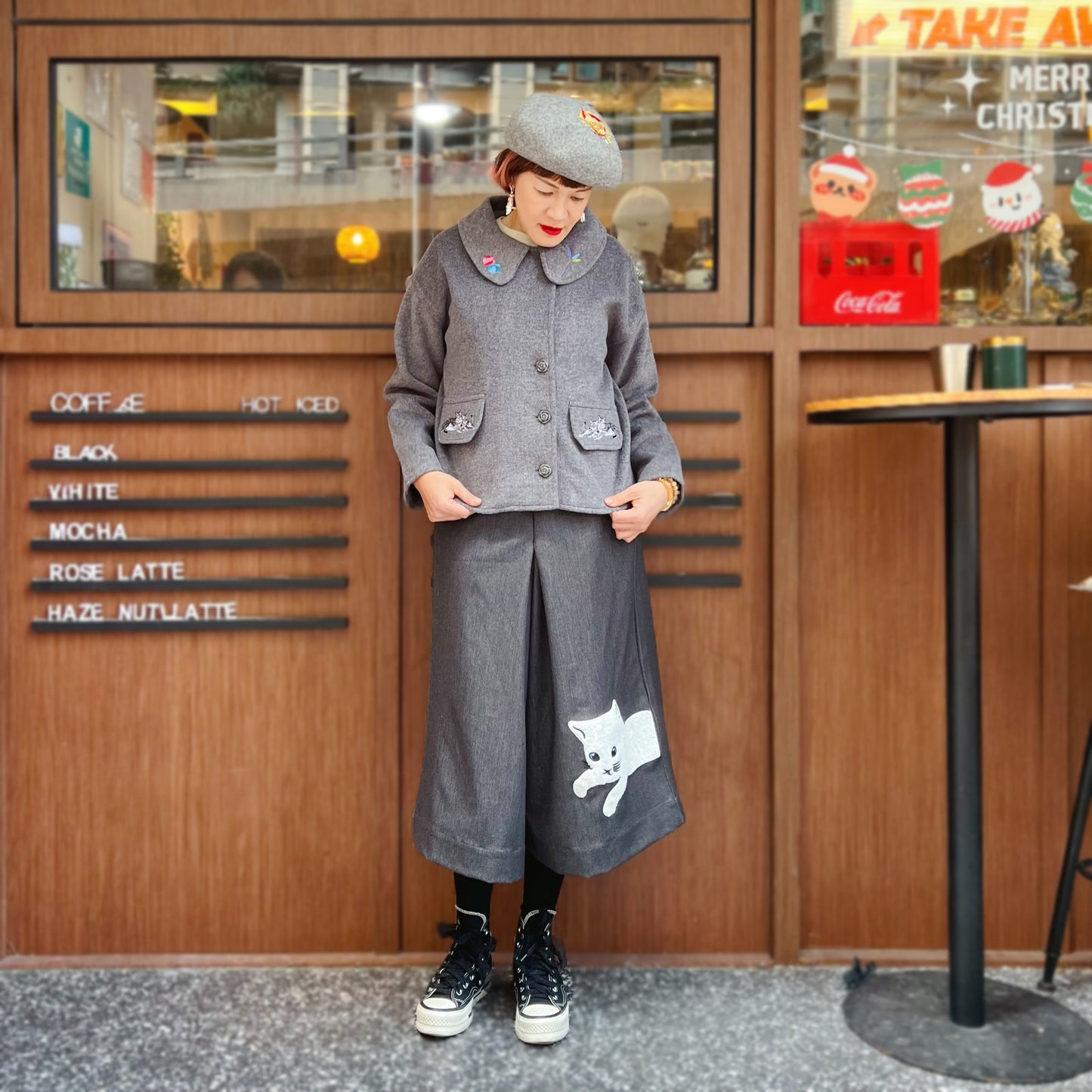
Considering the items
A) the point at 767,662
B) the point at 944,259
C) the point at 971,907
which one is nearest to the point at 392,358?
the point at 767,662

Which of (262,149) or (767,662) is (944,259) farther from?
(262,149)

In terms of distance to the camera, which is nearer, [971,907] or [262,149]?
[971,907]

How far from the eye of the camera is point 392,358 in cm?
226

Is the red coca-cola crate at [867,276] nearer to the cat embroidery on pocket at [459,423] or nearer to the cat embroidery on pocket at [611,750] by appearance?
the cat embroidery on pocket at [459,423]

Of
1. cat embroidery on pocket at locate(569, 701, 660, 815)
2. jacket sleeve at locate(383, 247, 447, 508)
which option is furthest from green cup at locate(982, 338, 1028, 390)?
jacket sleeve at locate(383, 247, 447, 508)

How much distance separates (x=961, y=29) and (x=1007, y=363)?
2.79 feet

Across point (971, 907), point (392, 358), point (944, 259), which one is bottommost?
point (971, 907)

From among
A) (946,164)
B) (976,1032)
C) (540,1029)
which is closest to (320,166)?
(946,164)

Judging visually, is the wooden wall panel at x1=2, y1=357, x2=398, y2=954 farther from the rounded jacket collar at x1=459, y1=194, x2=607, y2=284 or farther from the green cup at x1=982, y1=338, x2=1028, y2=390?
the green cup at x1=982, y1=338, x2=1028, y2=390

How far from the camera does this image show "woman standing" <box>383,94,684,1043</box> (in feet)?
6.20

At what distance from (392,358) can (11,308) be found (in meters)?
0.80

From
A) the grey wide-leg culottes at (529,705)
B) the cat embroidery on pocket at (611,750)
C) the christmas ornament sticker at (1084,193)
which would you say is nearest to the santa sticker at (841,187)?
the christmas ornament sticker at (1084,193)

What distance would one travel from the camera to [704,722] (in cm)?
229

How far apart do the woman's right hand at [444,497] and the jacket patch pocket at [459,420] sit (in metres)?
0.07
